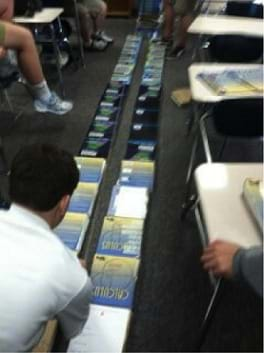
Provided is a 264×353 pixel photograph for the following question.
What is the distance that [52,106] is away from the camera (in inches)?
102

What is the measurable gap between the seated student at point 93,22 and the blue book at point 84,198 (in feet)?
7.64

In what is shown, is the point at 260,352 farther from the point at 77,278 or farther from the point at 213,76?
the point at 213,76

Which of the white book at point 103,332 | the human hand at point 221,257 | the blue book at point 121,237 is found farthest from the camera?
the blue book at point 121,237

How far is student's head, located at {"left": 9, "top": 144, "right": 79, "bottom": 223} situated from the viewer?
0.96 meters

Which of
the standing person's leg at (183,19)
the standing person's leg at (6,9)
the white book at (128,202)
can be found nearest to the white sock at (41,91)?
the standing person's leg at (6,9)

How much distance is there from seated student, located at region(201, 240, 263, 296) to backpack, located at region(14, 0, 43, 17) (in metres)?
2.46

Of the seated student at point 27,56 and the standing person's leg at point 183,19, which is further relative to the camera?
the standing person's leg at point 183,19

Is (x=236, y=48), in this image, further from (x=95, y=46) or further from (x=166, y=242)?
(x=95, y=46)

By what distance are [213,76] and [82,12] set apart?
8.05ft

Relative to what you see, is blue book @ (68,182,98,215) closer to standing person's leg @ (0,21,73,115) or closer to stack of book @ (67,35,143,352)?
stack of book @ (67,35,143,352)

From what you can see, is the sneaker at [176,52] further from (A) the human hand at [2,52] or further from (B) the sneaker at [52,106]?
(A) the human hand at [2,52]

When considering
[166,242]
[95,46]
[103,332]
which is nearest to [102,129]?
[166,242]

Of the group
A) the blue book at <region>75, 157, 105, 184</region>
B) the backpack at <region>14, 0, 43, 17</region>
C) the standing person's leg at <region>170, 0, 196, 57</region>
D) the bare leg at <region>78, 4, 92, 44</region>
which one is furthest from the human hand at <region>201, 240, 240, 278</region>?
the bare leg at <region>78, 4, 92, 44</region>

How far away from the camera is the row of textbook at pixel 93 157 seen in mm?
1768
